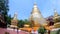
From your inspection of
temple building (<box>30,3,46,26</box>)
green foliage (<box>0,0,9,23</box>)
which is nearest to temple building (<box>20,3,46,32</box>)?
temple building (<box>30,3,46,26</box>)

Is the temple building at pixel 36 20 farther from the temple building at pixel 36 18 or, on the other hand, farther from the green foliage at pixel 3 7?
the green foliage at pixel 3 7

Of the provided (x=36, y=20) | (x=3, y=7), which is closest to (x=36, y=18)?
(x=36, y=20)

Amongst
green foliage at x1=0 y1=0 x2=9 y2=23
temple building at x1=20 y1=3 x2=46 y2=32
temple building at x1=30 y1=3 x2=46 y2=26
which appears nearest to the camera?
green foliage at x1=0 y1=0 x2=9 y2=23

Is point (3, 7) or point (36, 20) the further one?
point (36, 20)

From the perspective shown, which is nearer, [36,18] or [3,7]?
[3,7]

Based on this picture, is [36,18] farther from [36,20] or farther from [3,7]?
[3,7]

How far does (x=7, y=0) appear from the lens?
13969 millimetres

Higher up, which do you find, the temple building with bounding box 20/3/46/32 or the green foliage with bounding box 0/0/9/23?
the green foliage with bounding box 0/0/9/23

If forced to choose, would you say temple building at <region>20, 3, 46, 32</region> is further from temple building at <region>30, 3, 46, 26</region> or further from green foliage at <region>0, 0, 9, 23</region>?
green foliage at <region>0, 0, 9, 23</region>

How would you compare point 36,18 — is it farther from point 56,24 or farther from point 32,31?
point 56,24

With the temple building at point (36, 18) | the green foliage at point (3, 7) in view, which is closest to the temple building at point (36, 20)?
the temple building at point (36, 18)

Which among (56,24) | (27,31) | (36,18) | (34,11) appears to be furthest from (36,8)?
(56,24)

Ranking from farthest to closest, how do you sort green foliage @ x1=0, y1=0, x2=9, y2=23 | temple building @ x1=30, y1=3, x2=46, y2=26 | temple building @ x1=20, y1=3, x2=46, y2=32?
temple building @ x1=30, y1=3, x2=46, y2=26
temple building @ x1=20, y1=3, x2=46, y2=32
green foliage @ x1=0, y1=0, x2=9, y2=23

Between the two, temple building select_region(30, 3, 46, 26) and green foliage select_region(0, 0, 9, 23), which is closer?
green foliage select_region(0, 0, 9, 23)
